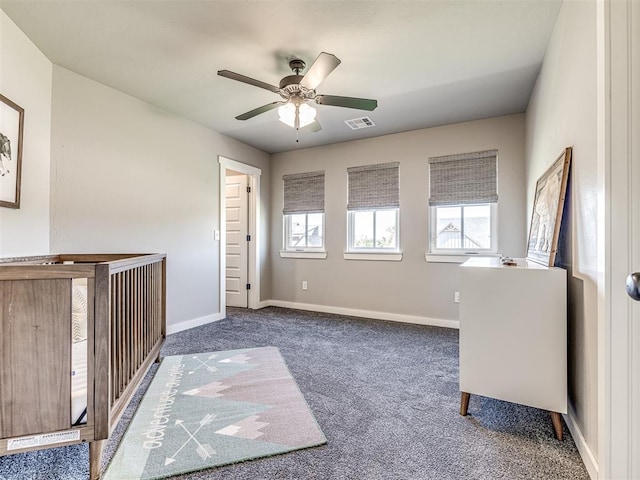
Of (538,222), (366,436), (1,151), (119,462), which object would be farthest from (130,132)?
(538,222)

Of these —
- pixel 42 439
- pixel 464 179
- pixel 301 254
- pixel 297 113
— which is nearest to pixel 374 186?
pixel 464 179

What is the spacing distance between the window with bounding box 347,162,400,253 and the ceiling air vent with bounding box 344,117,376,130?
57 cm

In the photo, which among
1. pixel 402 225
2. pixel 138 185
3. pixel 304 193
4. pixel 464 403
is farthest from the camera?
pixel 304 193

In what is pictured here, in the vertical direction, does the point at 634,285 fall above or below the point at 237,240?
below

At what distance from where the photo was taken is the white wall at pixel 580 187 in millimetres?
1314

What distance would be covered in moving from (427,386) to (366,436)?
2.49 ft

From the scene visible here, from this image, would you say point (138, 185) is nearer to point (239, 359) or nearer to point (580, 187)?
point (239, 359)

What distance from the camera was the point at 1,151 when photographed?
193cm

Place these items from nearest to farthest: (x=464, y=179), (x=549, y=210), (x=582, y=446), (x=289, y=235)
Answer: (x=582, y=446) < (x=549, y=210) < (x=464, y=179) < (x=289, y=235)

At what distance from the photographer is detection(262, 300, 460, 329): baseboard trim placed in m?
3.68

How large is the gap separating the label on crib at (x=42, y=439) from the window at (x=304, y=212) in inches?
138

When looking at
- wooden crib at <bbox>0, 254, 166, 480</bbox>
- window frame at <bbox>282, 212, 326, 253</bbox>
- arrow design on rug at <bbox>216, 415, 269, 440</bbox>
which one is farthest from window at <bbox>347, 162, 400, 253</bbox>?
wooden crib at <bbox>0, 254, 166, 480</bbox>

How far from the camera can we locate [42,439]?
1231 mm

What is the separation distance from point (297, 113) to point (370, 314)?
272 centimetres
